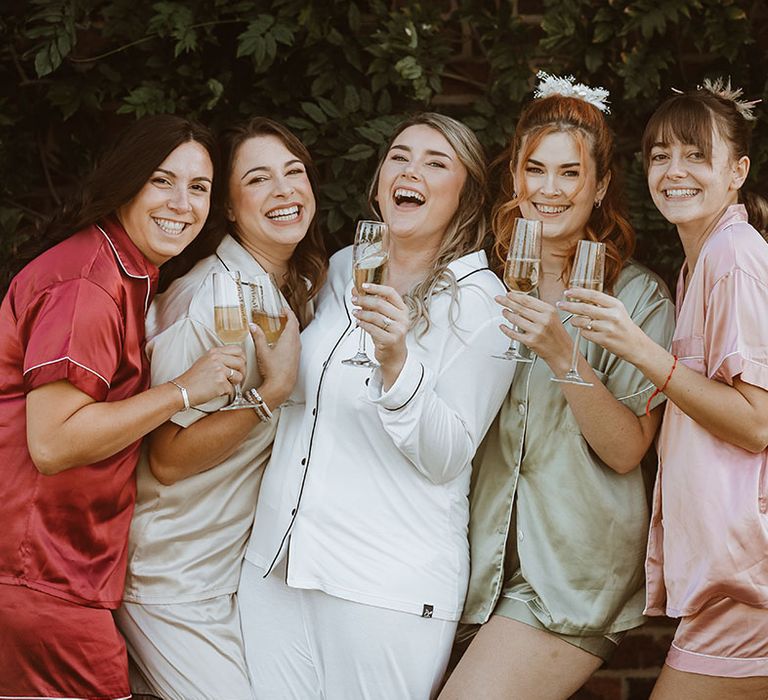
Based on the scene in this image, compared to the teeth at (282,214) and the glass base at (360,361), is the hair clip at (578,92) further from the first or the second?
→ the glass base at (360,361)

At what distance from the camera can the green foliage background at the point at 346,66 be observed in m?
3.58

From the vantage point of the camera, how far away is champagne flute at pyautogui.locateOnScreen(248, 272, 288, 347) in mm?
2912

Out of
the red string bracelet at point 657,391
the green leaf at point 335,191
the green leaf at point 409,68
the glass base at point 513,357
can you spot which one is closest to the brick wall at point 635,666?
the red string bracelet at point 657,391

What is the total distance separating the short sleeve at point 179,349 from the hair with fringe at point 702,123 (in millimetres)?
1317

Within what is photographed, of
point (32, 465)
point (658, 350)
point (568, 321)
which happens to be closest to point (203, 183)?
point (32, 465)

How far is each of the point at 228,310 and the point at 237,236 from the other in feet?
2.12

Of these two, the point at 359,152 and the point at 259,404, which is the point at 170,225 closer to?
the point at 259,404

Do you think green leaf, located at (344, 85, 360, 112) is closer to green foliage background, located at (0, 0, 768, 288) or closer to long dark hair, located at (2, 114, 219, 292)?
green foliage background, located at (0, 0, 768, 288)

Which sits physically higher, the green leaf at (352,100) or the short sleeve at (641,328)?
the green leaf at (352,100)

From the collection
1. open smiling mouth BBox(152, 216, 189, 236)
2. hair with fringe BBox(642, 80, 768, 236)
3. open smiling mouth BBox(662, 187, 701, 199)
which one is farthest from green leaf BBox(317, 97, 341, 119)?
open smiling mouth BBox(662, 187, 701, 199)

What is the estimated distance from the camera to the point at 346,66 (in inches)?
147

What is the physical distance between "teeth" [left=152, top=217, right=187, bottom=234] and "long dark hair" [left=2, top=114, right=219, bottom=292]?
0.33ft

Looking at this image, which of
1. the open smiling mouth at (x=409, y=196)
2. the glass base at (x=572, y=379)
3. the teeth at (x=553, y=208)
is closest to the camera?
the glass base at (x=572, y=379)

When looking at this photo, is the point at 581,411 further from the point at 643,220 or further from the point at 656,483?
the point at 643,220
